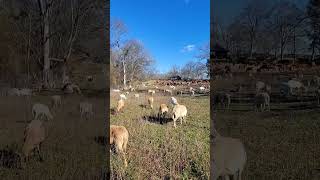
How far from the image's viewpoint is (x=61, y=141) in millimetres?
4926

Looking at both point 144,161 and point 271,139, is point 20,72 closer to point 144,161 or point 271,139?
point 144,161

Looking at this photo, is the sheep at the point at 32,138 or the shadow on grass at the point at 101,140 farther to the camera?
the shadow on grass at the point at 101,140

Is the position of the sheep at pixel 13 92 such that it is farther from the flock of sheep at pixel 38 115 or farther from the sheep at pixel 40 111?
the sheep at pixel 40 111

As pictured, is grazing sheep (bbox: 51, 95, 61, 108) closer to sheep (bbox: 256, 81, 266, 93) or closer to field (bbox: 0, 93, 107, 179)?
field (bbox: 0, 93, 107, 179)

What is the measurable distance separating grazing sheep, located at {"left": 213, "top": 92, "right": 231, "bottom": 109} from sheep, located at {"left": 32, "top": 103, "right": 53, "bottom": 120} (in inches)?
194

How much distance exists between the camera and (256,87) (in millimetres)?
9898

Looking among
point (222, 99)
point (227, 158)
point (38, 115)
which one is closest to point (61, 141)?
point (38, 115)

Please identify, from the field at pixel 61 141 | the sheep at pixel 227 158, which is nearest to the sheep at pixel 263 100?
the field at pixel 61 141

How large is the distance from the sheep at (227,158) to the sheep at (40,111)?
4236mm

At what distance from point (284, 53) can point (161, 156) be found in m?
6.13

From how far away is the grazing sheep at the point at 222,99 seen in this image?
982 cm

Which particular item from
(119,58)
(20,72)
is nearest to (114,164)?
(20,72)

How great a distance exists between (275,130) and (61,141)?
384 centimetres

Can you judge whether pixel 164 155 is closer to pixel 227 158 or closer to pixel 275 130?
pixel 227 158
